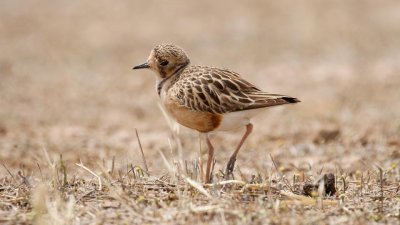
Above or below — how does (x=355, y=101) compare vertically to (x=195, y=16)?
below

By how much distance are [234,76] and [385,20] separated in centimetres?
1320

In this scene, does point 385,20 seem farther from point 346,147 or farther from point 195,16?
point 346,147

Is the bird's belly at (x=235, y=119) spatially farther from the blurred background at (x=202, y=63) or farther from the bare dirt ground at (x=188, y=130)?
the blurred background at (x=202, y=63)

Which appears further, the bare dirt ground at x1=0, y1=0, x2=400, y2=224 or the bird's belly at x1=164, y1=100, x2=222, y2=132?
the bird's belly at x1=164, y1=100, x2=222, y2=132

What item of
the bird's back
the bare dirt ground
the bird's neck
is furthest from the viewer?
the bird's neck

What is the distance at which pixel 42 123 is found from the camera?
12.0 metres

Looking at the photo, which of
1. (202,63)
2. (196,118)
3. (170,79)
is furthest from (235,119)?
(202,63)

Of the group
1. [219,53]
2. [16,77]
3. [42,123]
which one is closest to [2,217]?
[42,123]

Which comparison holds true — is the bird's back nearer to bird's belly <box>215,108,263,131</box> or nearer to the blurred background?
bird's belly <box>215,108,263,131</box>

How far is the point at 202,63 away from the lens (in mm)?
16109

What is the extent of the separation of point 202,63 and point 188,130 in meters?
4.86

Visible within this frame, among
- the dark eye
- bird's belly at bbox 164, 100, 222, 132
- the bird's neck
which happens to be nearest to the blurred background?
bird's belly at bbox 164, 100, 222, 132

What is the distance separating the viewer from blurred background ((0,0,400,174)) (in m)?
10.1

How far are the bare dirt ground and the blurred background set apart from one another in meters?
0.04
